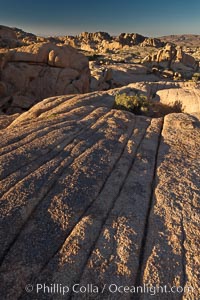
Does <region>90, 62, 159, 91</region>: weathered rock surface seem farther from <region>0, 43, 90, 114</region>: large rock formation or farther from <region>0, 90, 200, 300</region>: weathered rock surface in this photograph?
<region>0, 90, 200, 300</region>: weathered rock surface

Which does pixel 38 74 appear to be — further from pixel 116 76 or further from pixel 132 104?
pixel 116 76

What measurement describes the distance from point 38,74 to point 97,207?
75.6 ft

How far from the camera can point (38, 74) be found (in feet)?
95.1

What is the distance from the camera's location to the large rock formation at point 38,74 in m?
26.8

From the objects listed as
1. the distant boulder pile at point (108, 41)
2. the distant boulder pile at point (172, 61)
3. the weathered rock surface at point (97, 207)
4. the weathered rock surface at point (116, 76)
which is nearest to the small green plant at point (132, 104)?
the weathered rock surface at point (97, 207)

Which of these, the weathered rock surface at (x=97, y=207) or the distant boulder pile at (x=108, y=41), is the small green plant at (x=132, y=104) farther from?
the distant boulder pile at (x=108, y=41)

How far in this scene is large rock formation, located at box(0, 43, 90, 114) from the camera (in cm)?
2681

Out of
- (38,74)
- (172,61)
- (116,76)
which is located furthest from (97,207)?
(172,61)

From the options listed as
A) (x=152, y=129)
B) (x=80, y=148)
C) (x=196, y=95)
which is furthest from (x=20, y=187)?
(x=196, y=95)

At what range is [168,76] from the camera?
5456 centimetres

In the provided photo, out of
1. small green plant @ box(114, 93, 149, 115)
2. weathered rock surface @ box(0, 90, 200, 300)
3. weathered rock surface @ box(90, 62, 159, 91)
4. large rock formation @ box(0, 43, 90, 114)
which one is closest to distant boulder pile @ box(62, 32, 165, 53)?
weathered rock surface @ box(90, 62, 159, 91)

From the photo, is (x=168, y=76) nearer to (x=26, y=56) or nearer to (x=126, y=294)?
(x=26, y=56)

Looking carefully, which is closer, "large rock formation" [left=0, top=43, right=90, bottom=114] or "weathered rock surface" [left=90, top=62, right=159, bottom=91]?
"large rock formation" [left=0, top=43, right=90, bottom=114]

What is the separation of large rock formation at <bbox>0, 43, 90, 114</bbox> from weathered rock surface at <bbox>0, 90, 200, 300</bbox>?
14.9 metres
